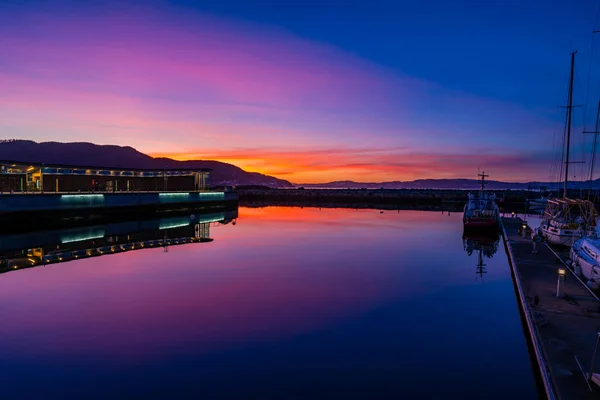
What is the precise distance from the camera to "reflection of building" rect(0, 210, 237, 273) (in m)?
26.7

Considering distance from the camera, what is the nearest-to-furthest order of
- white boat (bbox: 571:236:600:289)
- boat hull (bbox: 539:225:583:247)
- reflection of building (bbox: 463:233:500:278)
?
white boat (bbox: 571:236:600:289)
reflection of building (bbox: 463:233:500:278)
boat hull (bbox: 539:225:583:247)

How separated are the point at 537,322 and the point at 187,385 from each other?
382 inches

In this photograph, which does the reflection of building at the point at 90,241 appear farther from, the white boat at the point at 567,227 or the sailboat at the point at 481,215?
the white boat at the point at 567,227

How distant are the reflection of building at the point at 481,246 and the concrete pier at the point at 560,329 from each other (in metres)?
5.98

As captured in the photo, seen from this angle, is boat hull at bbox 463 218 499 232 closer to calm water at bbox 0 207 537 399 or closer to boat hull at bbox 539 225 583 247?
boat hull at bbox 539 225 583 247

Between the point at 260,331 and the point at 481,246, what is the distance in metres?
26.5

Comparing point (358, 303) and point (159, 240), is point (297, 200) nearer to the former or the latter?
point (159, 240)

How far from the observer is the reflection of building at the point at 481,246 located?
2639 cm

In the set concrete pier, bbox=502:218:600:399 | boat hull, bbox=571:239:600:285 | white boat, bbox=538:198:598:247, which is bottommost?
concrete pier, bbox=502:218:600:399

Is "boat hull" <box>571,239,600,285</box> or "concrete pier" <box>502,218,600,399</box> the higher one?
"boat hull" <box>571,239,600,285</box>

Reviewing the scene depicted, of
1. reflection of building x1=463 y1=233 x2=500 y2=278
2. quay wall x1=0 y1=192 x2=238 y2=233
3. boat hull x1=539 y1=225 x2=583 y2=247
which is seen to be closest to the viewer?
reflection of building x1=463 y1=233 x2=500 y2=278

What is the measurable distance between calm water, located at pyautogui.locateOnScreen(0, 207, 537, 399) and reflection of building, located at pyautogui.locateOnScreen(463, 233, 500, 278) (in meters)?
1.15

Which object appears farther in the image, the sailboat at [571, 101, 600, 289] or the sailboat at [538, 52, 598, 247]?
the sailboat at [538, 52, 598, 247]

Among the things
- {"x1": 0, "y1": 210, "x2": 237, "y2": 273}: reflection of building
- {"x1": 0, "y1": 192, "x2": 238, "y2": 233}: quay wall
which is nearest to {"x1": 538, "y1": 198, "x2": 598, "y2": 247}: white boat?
{"x1": 0, "y1": 210, "x2": 237, "y2": 273}: reflection of building
